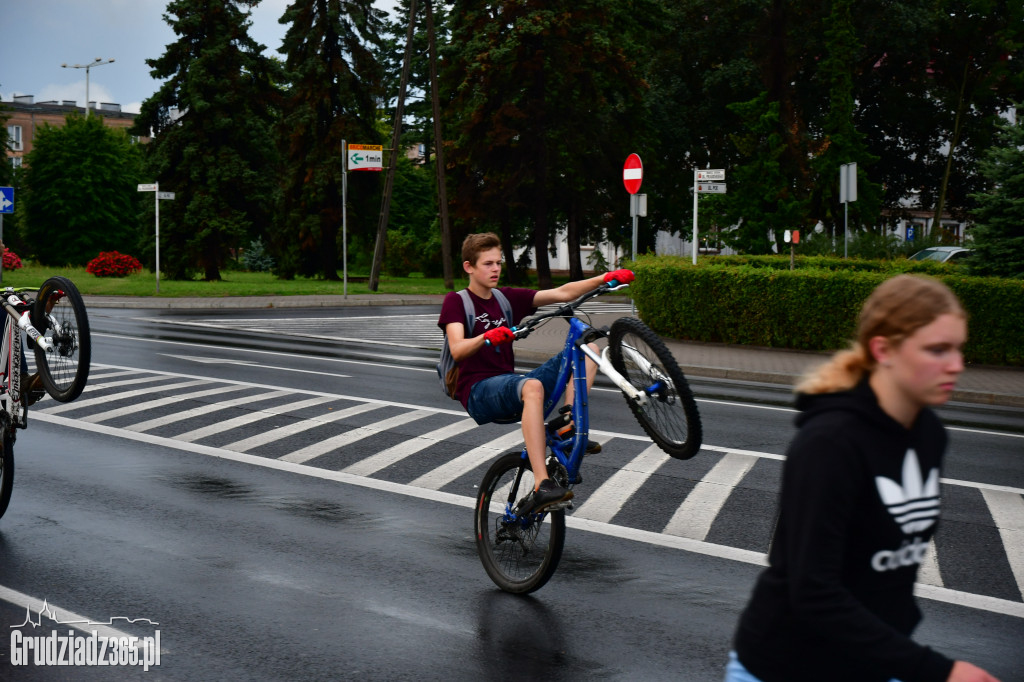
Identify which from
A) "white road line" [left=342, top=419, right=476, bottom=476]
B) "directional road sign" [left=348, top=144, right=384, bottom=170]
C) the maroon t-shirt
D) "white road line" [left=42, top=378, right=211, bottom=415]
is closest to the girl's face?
the maroon t-shirt

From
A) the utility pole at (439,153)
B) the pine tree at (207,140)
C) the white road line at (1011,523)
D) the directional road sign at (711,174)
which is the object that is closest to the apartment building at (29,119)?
the pine tree at (207,140)

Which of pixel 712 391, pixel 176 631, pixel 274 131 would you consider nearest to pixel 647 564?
pixel 176 631

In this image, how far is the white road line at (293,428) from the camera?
33.0 feet

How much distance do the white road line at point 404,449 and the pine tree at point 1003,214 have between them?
36.9 ft

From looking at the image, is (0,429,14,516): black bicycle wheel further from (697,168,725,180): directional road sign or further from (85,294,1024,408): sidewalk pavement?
(697,168,725,180): directional road sign

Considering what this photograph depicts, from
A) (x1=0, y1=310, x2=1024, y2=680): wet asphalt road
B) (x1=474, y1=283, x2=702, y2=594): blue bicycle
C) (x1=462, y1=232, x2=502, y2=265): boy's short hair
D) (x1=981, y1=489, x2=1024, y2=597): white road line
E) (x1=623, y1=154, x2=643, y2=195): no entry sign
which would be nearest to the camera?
(x1=0, y1=310, x2=1024, y2=680): wet asphalt road

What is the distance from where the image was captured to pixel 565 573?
20.2 ft

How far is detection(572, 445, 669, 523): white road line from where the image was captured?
756cm

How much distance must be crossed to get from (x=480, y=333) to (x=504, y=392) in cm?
39

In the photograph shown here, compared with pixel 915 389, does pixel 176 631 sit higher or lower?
lower

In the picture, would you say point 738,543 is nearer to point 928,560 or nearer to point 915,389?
point 928,560

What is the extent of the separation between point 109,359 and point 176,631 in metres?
12.7

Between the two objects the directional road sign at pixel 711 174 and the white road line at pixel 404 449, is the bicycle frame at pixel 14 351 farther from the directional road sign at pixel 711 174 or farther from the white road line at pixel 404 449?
the directional road sign at pixel 711 174

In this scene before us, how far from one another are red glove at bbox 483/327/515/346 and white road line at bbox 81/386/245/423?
23.4ft
